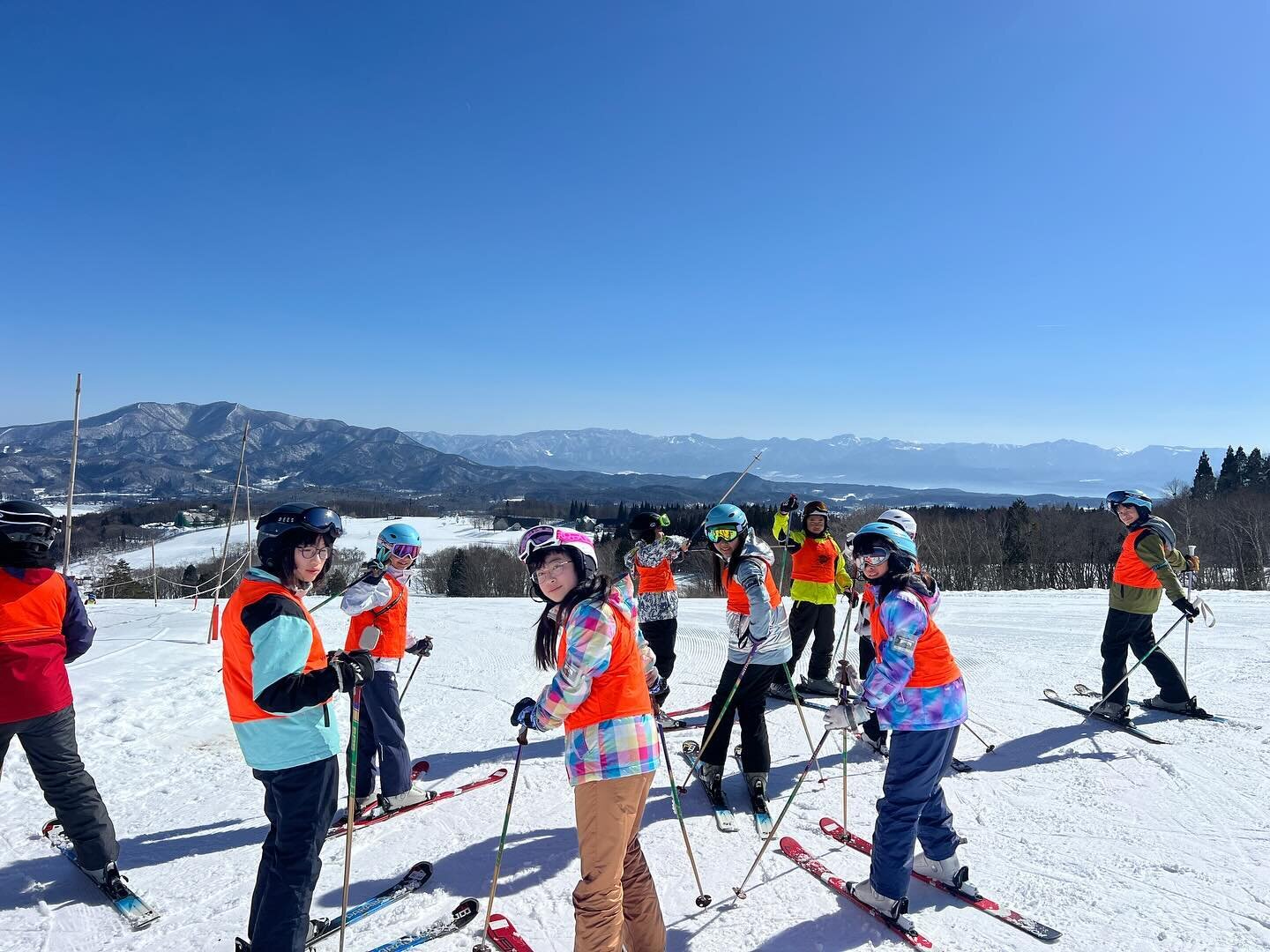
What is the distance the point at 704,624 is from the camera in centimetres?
1398

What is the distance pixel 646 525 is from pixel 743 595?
1.95 meters

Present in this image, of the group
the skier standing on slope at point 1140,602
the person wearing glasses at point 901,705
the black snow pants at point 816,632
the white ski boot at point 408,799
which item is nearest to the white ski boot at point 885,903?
the person wearing glasses at point 901,705

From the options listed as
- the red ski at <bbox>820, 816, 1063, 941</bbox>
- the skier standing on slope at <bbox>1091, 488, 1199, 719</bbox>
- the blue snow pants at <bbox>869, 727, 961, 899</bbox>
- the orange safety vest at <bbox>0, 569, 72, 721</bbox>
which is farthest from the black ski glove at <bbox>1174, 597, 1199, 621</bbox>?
the orange safety vest at <bbox>0, 569, 72, 721</bbox>

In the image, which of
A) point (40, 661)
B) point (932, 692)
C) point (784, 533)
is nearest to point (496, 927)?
point (932, 692)

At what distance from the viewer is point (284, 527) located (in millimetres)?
3131

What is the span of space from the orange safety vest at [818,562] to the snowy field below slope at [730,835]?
5.27 feet

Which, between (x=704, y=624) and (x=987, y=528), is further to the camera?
(x=987, y=528)

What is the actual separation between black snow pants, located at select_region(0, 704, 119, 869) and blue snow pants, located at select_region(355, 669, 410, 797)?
1.54 metres

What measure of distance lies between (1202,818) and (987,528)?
51.3m

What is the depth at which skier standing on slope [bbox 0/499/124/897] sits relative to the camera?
3707 mm

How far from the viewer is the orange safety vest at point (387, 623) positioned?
16.7 ft

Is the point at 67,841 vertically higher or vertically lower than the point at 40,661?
lower

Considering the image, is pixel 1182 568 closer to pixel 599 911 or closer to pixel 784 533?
pixel 784 533

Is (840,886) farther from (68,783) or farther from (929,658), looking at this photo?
(68,783)
